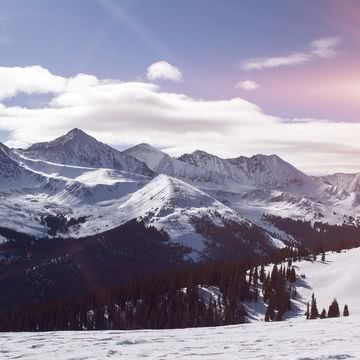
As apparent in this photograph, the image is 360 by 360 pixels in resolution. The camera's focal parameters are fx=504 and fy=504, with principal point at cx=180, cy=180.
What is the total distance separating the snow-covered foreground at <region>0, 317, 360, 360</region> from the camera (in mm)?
26734

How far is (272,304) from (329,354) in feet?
417

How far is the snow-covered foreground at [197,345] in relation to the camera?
87.7ft

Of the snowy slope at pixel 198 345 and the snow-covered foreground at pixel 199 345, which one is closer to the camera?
the snowy slope at pixel 198 345

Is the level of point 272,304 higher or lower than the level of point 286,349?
lower

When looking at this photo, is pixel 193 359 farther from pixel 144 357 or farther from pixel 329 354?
pixel 329 354

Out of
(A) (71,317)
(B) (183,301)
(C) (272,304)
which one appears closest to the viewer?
(C) (272,304)

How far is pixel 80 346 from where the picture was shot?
31.7 meters

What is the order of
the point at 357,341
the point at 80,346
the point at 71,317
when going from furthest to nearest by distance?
the point at 71,317, the point at 80,346, the point at 357,341

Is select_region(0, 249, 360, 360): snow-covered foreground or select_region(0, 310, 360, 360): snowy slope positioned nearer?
select_region(0, 310, 360, 360): snowy slope

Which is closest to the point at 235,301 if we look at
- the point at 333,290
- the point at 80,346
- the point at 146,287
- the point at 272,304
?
the point at 272,304

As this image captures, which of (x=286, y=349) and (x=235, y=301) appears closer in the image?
(x=286, y=349)

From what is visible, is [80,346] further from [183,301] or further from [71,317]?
[71,317]

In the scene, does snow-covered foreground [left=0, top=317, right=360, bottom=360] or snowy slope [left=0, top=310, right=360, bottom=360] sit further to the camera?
snow-covered foreground [left=0, top=317, right=360, bottom=360]

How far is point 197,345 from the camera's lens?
3133cm
